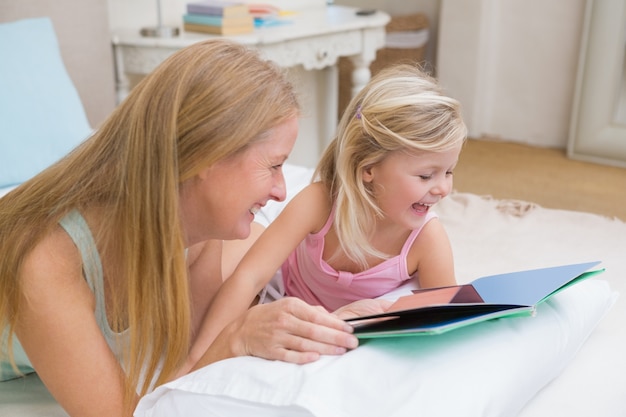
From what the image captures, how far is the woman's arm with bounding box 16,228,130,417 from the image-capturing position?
0.94 meters

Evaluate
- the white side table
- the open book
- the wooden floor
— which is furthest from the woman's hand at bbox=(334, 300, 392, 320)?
the wooden floor

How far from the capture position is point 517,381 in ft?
3.04

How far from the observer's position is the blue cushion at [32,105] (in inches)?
69.1

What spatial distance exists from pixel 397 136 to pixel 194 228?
1.26 ft

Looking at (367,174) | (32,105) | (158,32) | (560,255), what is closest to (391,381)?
(367,174)

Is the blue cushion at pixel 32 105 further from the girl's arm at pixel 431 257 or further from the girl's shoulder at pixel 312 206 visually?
the girl's arm at pixel 431 257

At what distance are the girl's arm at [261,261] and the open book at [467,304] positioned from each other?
293 mm

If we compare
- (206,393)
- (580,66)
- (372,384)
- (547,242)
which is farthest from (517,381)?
(580,66)

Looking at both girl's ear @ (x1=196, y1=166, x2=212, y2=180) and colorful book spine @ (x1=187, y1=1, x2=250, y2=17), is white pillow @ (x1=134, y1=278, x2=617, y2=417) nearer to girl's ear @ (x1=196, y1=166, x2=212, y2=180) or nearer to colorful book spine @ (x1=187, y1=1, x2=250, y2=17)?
girl's ear @ (x1=196, y1=166, x2=212, y2=180)

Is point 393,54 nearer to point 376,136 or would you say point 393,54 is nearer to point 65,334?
point 376,136

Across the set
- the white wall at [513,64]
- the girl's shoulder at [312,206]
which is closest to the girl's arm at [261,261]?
the girl's shoulder at [312,206]

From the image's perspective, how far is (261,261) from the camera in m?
1.26

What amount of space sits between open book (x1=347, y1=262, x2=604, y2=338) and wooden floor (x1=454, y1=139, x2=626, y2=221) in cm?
229

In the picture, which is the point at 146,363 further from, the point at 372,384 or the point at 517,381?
the point at 517,381
